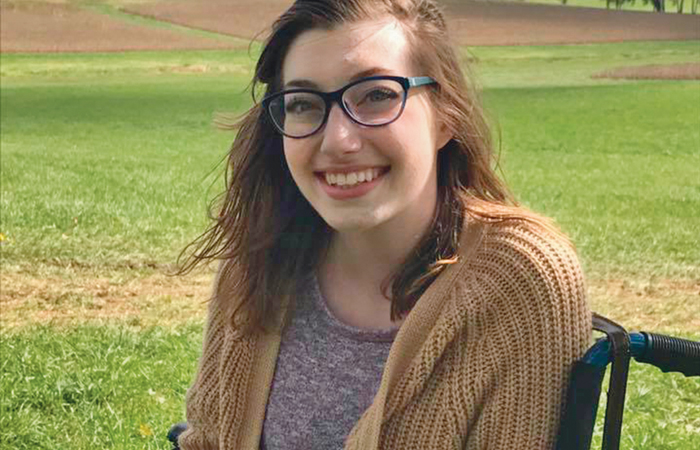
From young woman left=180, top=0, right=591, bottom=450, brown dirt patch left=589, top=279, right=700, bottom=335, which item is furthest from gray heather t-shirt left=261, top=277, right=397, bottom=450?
brown dirt patch left=589, top=279, right=700, bottom=335

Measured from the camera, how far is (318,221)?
7.02 ft

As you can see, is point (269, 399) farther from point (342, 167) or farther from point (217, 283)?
point (342, 167)

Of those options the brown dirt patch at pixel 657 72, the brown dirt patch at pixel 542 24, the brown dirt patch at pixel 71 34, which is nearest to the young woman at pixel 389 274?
the brown dirt patch at pixel 657 72

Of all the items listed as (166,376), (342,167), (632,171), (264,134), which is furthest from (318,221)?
(632,171)

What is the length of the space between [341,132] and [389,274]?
12.6 inches

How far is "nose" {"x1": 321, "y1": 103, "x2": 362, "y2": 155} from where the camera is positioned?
1757mm

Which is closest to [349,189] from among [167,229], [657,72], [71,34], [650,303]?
[650,303]

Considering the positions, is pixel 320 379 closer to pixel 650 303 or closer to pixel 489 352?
pixel 489 352

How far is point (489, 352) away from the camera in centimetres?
175

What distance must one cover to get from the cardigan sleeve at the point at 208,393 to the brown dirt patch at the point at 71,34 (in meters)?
45.6

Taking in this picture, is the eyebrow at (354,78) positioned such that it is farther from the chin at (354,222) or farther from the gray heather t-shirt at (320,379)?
the gray heather t-shirt at (320,379)

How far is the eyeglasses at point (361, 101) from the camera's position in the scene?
5.75ft

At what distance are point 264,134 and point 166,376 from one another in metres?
2.42

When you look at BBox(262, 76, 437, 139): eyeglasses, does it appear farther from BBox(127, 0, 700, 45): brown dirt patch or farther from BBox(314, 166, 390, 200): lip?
BBox(127, 0, 700, 45): brown dirt patch
